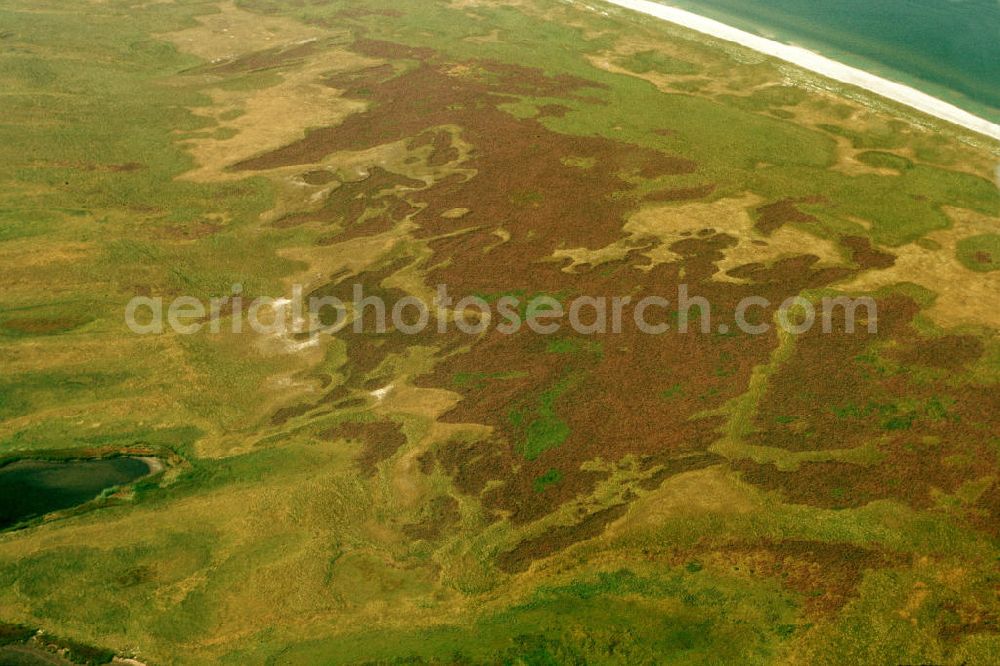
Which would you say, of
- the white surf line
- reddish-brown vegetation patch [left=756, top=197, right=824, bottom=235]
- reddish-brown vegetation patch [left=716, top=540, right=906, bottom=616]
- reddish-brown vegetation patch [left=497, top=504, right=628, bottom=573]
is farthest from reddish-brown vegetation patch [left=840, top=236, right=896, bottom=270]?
reddish-brown vegetation patch [left=497, top=504, right=628, bottom=573]

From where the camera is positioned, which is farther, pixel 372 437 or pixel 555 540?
pixel 372 437

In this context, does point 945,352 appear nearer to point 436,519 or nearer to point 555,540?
point 555,540

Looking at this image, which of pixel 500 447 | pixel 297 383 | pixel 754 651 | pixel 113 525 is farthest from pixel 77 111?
pixel 754 651

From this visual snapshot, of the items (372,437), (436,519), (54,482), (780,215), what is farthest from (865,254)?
(54,482)

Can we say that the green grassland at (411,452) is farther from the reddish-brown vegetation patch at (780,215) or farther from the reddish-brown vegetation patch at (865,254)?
the reddish-brown vegetation patch at (865,254)

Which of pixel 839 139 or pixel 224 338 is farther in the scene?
pixel 839 139

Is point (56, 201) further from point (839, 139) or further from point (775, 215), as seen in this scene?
point (839, 139)

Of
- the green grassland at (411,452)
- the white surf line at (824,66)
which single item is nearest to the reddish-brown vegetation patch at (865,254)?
the green grassland at (411,452)

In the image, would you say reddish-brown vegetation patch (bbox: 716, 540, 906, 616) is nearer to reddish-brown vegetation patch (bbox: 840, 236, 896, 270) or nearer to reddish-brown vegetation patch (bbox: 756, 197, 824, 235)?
reddish-brown vegetation patch (bbox: 840, 236, 896, 270)
